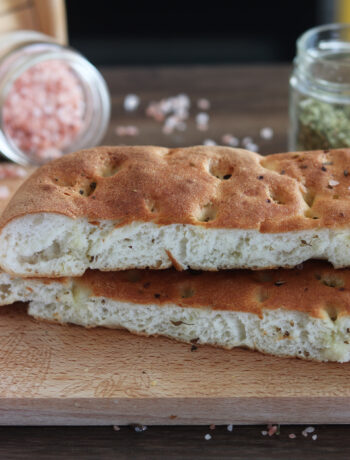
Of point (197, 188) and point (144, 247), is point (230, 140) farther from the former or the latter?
point (144, 247)

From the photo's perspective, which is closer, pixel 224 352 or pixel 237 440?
pixel 237 440

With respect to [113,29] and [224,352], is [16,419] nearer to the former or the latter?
[224,352]

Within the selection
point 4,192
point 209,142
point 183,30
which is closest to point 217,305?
point 4,192

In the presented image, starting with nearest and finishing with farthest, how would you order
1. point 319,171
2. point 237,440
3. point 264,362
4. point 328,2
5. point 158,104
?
point 237,440 → point 264,362 → point 319,171 → point 158,104 → point 328,2

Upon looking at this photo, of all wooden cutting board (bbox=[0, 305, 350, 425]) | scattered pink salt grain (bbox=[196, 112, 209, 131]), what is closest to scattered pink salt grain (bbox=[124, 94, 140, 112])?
scattered pink salt grain (bbox=[196, 112, 209, 131])

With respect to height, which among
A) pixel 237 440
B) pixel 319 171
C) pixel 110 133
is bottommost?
pixel 237 440

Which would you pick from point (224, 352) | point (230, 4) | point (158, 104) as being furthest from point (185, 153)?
point (230, 4)

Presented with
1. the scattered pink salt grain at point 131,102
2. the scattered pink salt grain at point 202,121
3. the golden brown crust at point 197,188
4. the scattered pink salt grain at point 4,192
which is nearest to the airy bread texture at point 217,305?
the golden brown crust at point 197,188

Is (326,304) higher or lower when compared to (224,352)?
higher
